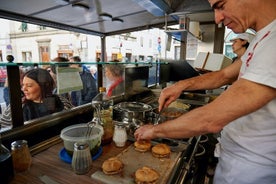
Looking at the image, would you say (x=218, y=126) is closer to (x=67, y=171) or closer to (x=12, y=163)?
(x=67, y=171)

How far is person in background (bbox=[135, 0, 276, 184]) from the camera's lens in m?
0.64

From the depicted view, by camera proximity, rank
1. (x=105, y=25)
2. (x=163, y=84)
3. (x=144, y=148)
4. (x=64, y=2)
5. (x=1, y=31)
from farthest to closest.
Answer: (x=1, y=31), (x=105, y=25), (x=163, y=84), (x=64, y=2), (x=144, y=148)

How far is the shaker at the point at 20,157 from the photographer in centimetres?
82

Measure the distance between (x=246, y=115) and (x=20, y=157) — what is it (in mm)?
1025

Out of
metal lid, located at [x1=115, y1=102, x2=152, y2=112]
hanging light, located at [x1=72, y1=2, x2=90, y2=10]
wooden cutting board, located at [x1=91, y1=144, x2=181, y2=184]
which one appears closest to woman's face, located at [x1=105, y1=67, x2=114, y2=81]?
metal lid, located at [x1=115, y1=102, x2=152, y2=112]

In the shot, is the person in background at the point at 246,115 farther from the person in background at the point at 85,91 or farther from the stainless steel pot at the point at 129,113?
the person in background at the point at 85,91

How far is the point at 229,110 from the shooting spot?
0.65 m

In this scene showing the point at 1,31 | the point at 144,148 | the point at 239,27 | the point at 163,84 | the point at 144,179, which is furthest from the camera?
the point at 1,31

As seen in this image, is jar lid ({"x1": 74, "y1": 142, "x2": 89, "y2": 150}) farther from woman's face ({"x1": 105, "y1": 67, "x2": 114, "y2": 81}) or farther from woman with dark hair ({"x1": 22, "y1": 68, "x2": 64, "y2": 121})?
woman's face ({"x1": 105, "y1": 67, "x2": 114, "y2": 81})

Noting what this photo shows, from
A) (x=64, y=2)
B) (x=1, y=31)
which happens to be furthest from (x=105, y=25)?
(x=1, y=31)

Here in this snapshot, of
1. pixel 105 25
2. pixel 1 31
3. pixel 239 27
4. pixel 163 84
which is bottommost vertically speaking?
pixel 163 84

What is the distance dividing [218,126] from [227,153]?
48 centimetres

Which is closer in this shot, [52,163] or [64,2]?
[52,163]

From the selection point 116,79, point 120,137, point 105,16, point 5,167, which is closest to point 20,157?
point 5,167
